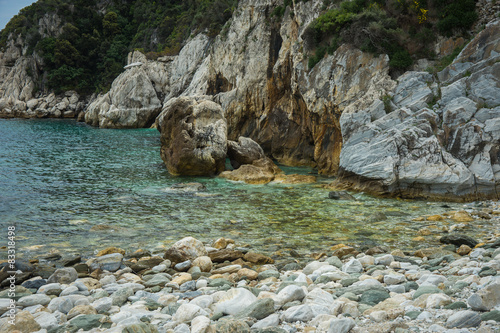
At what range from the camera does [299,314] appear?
554 centimetres

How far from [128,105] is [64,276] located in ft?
194

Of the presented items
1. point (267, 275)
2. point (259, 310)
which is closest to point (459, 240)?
point (267, 275)

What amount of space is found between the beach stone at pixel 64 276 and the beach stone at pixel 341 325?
586cm

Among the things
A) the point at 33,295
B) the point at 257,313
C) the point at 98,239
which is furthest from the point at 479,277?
the point at 98,239

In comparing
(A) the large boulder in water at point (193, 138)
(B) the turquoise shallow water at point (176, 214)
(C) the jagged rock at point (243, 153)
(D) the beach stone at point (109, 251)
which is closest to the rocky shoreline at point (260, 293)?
(D) the beach stone at point (109, 251)

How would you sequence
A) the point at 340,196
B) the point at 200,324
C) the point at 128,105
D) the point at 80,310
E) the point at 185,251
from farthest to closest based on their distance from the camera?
the point at 128,105, the point at 340,196, the point at 185,251, the point at 80,310, the point at 200,324

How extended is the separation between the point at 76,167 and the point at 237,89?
57.0 ft

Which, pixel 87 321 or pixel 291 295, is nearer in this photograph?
pixel 87 321

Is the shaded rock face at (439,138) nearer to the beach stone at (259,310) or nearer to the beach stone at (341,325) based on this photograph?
the beach stone at (259,310)

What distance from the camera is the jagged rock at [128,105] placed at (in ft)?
203

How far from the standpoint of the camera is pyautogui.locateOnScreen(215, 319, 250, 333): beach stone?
203 inches

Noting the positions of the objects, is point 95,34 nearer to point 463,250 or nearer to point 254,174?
point 254,174

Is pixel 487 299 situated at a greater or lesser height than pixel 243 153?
lesser

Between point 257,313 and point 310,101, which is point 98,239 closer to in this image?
point 257,313
